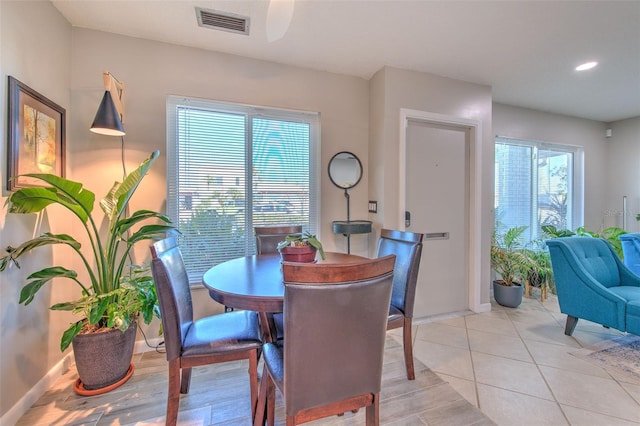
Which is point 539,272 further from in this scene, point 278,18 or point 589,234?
point 278,18

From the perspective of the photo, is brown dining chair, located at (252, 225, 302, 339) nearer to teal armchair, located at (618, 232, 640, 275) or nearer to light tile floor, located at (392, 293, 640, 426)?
light tile floor, located at (392, 293, 640, 426)

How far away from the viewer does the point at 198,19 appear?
81.0 inches

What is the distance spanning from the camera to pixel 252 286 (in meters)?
1.40

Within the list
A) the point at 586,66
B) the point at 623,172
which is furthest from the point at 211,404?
the point at 623,172

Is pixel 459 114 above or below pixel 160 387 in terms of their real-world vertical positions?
above

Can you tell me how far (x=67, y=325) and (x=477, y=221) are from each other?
394 cm

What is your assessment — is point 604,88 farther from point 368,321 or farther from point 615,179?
point 368,321

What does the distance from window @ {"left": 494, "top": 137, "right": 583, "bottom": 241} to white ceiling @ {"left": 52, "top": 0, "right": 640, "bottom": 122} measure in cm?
107

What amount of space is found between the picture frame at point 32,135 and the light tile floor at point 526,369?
301cm

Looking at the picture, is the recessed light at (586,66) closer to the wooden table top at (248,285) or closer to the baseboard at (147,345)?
the wooden table top at (248,285)

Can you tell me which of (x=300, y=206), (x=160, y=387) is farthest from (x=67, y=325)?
(x=300, y=206)

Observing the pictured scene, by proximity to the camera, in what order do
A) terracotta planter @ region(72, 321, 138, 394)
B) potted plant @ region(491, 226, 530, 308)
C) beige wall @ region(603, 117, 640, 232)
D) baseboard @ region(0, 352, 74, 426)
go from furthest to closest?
beige wall @ region(603, 117, 640, 232) < potted plant @ region(491, 226, 530, 308) < terracotta planter @ region(72, 321, 138, 394) < baseboard @ region(0, 352, 74, 426)

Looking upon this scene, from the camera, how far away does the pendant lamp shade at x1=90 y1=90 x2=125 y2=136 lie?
1851 millimetres

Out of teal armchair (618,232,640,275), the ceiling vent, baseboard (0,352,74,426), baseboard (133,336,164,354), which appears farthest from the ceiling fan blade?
teal armchair (618,232,640,275)
